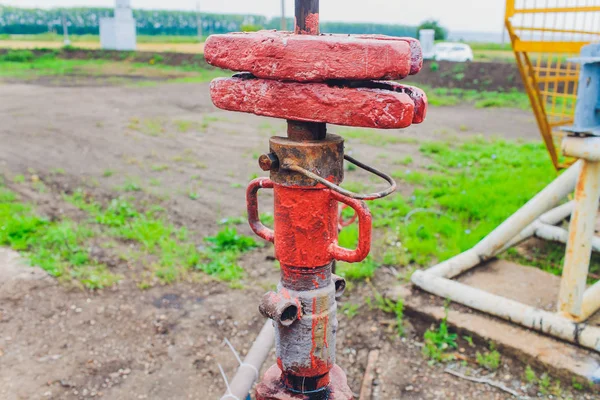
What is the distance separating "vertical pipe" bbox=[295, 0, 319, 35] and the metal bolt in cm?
28

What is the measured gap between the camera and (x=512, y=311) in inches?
109

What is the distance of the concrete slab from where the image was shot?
2.51m

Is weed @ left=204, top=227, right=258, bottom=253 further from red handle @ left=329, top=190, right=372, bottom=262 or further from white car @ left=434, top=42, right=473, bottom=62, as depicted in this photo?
white car @ left=434, top=42, right=473, bottom=62

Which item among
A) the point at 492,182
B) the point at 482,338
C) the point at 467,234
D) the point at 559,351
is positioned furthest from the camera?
the point at 492,182

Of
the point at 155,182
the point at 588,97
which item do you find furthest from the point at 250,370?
the point at 155,182

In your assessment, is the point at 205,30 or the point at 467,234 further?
the point at 205,30

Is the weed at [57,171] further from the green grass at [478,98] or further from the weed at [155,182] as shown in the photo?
the green grass at [478,98]

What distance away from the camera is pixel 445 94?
14109 mm

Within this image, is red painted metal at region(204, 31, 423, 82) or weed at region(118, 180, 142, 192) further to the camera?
weed at region(118, 180, 142, 192)

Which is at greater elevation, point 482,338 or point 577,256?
point 577,256

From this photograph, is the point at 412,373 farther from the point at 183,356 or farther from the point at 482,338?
the point at 183,356

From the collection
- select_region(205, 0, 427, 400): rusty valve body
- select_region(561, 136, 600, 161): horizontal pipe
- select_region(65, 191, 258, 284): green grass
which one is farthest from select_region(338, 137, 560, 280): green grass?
select_region(205, 0, 427, 400): rusty valve body

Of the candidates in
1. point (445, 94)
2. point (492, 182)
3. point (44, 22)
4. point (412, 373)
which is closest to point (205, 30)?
point (44, 22)

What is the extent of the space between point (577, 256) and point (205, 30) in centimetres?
4417
